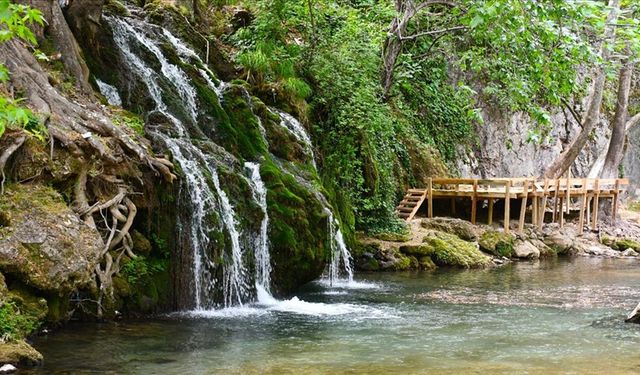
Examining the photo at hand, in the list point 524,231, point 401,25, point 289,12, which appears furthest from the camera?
point 524,231

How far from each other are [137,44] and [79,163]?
5.08m

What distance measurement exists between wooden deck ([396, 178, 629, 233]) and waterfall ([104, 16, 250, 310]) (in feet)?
36.3

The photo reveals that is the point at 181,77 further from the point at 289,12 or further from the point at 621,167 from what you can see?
the point at 621,167

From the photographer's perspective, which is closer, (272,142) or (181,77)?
(181,77)

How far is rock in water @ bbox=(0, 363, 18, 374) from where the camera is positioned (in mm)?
8054

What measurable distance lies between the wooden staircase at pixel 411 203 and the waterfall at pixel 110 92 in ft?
38.0

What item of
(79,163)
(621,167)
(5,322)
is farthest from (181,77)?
(621,167)

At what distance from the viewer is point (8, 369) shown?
8.14 metres

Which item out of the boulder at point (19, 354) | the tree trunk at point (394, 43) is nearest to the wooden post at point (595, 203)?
the tree trunk at point (394, 43)

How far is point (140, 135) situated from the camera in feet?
41.5

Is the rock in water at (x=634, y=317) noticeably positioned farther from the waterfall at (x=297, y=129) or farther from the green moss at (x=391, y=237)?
the green moss at (x=391, y=237)

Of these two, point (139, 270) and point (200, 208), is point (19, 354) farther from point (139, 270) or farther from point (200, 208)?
point (200, 208)

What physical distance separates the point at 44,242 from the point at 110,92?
5413 millimetres

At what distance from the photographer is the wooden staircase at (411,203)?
24484 mm
